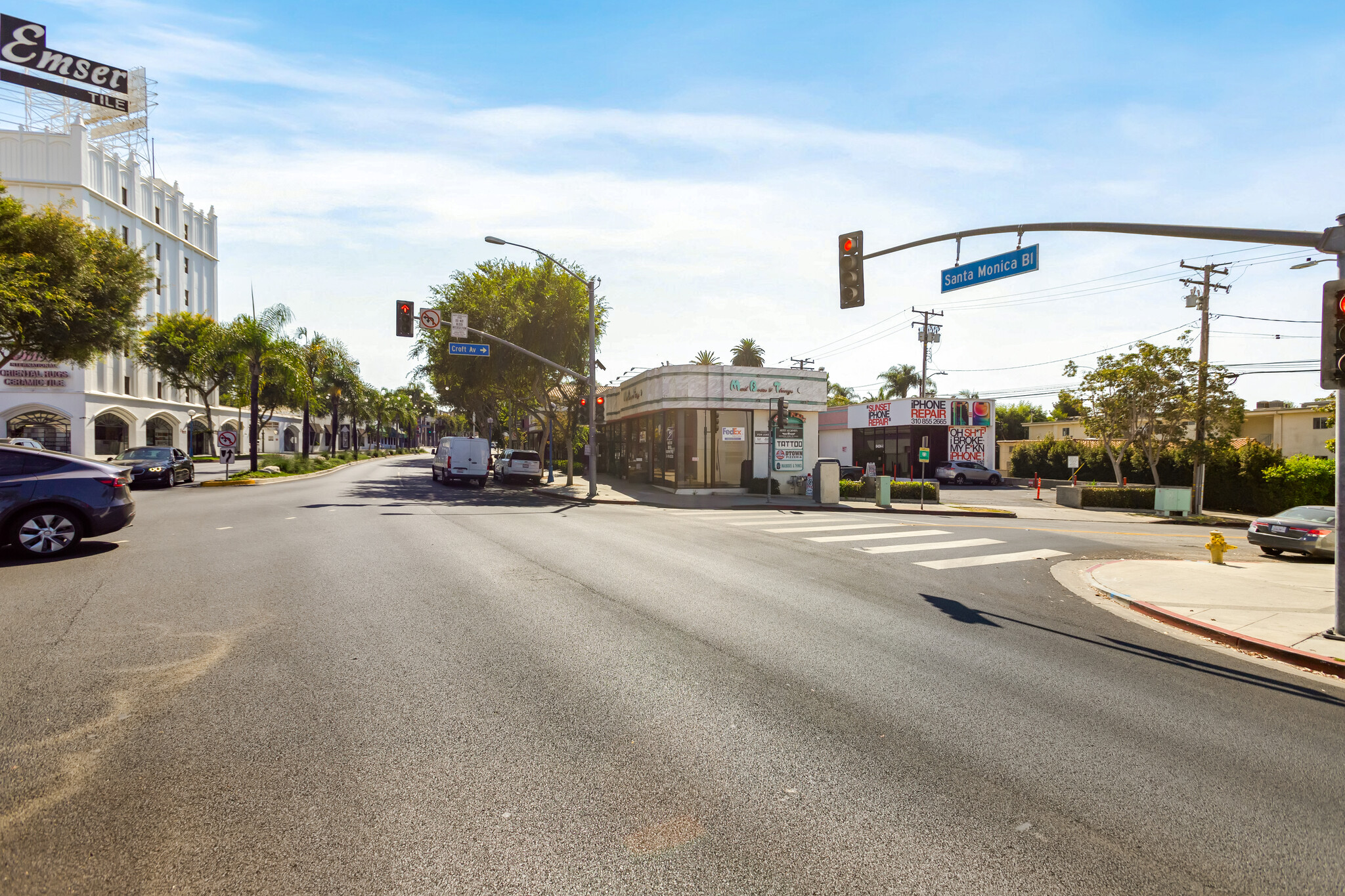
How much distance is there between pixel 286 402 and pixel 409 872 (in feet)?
164

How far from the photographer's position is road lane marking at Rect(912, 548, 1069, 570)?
11.8 meters

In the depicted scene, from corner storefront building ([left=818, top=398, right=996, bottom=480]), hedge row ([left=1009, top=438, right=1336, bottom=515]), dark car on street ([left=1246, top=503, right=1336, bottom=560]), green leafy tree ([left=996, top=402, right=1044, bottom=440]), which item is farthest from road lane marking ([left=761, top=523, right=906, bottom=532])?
green leafy tree ([left=996, top=402, right=1044, bottom=440])

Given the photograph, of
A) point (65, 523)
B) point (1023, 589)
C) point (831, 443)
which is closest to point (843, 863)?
point (1023, 589)

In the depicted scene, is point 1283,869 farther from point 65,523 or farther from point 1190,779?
point 65,523

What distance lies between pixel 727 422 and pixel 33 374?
43.9 metres

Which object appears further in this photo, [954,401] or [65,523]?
[954,401]

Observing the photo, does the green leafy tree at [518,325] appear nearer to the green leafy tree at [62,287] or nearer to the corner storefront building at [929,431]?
the green leafy tree at [62,287]

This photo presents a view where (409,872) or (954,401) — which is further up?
(954,401)

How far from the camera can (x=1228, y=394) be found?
28.8m

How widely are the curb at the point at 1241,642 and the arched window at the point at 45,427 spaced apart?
5711 centimetres

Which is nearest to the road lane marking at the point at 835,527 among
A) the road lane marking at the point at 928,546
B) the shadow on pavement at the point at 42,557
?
the road lane marking at the point at 928,546

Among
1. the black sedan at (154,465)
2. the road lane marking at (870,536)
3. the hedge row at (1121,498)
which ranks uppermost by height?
the black sedan at (154,465)

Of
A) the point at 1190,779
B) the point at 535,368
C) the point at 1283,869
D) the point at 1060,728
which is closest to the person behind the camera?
the point at 1283,869

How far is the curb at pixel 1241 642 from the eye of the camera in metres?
6.57
